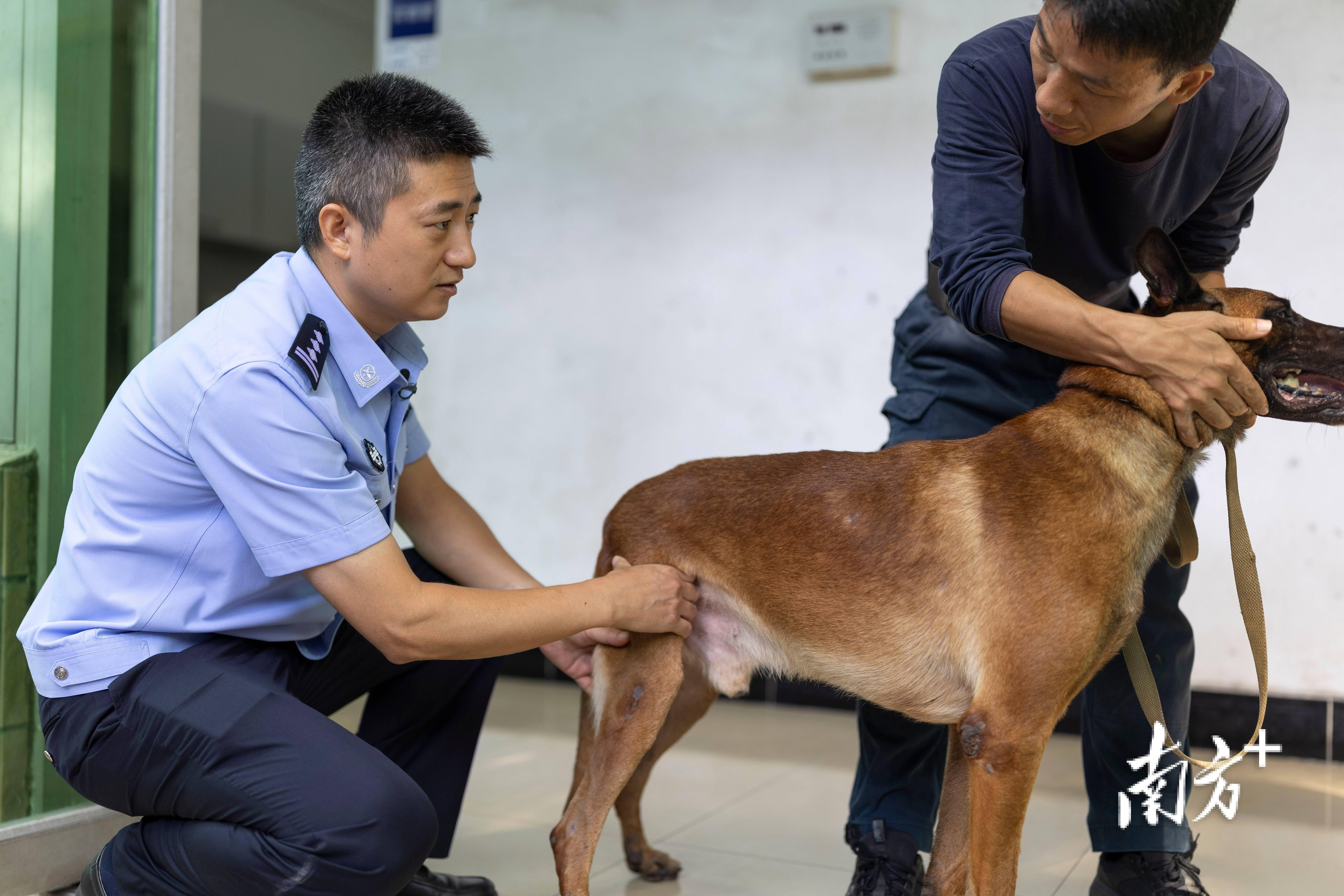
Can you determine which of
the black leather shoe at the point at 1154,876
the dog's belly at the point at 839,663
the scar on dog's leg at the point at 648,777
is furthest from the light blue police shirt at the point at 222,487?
the black leather shoe at the point at 1154,876

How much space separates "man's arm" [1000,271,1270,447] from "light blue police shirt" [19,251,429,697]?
3.51 ft

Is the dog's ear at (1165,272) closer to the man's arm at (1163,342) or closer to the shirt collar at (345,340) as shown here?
the man's arm at (1163,342)

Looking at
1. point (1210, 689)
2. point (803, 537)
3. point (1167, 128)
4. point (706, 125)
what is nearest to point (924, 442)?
point (803, 537)

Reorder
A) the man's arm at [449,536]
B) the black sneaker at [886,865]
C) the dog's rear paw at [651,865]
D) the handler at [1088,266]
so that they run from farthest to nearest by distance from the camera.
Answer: the dog's rear paw at [651,865] → the man's arm at [449,536] → the black sneaker at [886,865] → the handler at [1088,266]

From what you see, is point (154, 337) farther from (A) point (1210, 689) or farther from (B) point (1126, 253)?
(A) point (1210, 689)

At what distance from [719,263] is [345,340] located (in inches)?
108

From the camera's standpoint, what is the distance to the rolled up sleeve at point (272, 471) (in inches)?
63.1

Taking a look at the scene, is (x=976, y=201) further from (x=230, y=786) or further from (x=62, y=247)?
(x=62, y=247)

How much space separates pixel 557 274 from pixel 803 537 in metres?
3.01

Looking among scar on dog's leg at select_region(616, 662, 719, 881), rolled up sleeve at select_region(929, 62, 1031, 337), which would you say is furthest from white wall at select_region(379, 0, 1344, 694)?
rolled up sleeve at select_region(929, 62, 1031, 337)

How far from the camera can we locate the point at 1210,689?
12.0 feet

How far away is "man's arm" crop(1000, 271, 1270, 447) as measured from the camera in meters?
1.59

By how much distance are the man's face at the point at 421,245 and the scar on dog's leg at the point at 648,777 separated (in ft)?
3.16

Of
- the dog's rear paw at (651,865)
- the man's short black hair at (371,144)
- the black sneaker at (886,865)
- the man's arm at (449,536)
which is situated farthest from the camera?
the dog's rear paw at (651,865)
